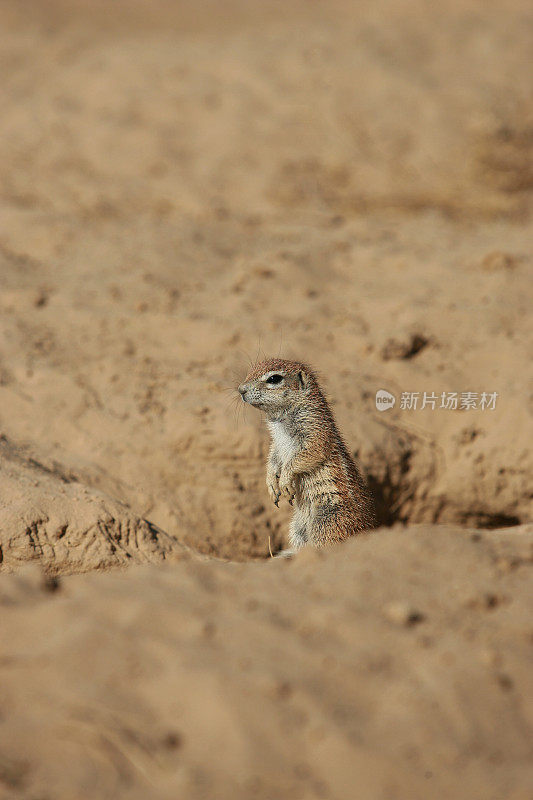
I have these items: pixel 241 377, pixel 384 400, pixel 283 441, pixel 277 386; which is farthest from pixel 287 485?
pixel 384 400

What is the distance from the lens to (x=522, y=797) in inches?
83.6

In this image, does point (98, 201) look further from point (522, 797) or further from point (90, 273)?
point (522, 797)

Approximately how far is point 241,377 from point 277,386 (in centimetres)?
102

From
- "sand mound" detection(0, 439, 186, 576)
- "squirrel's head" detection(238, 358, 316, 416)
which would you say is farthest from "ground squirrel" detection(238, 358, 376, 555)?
"sand mound" detection(0, 439, 186, 576)

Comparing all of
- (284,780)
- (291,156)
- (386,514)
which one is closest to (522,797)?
(284,780)

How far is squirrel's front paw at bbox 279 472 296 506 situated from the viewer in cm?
452

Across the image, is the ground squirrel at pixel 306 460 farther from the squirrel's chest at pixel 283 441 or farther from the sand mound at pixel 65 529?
the sand mound at pixel 65 529

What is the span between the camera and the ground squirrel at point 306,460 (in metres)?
4.38

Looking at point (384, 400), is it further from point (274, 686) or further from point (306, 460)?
point (274, 686)

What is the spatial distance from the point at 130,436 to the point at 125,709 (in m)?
2.92

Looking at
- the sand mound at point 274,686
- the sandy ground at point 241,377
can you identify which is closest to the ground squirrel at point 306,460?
the sandy ground at point 241,377

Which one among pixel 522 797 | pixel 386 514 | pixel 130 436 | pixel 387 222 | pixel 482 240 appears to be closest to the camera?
pixel 522 797

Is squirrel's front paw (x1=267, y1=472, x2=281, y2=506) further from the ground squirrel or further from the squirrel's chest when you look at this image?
the squirrel's chest

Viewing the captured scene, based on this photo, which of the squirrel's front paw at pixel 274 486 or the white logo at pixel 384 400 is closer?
the squirrel's front paw at pixel 274 486
